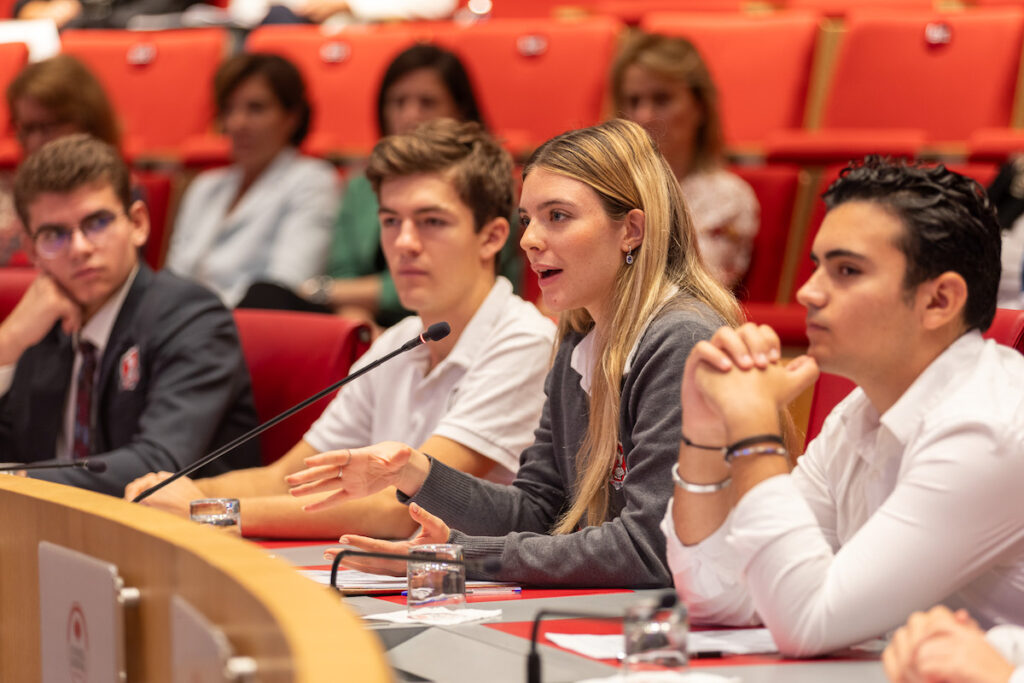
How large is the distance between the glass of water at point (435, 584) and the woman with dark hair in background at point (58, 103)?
259 cm

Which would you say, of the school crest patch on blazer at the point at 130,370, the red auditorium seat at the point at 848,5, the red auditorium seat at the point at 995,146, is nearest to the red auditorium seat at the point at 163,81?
the red auditorium seat at the point at 848,5

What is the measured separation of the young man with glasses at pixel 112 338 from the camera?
2.42m

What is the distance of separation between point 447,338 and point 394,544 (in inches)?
28.5

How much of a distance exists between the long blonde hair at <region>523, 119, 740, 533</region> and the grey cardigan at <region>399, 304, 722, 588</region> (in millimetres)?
28

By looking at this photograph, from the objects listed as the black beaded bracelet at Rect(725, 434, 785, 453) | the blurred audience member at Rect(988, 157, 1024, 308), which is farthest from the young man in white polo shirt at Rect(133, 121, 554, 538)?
the blurred audience member at Rect(988, 157, 1024, 308)

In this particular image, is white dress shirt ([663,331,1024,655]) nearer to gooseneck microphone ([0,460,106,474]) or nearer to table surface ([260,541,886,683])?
A: table surface ([260,541,886,683])

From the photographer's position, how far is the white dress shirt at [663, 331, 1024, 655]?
1.21 meters

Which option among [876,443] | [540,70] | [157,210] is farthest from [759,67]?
[876,443]

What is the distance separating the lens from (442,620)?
4.53ft

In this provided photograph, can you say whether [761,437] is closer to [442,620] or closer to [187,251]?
[442,620]

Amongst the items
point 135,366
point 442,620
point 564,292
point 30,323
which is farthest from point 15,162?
point 442,620

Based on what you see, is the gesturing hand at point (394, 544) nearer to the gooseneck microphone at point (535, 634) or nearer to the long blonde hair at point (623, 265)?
the long blonde hair at point (623, 265)

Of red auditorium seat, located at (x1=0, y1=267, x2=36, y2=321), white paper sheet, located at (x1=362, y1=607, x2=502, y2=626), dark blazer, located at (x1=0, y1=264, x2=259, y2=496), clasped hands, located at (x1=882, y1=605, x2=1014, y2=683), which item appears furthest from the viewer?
red auditorium seat, located at (x1=0, y1=267, x2=36, y2=321)

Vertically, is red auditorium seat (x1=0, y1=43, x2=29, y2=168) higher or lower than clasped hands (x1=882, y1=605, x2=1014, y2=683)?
higher
